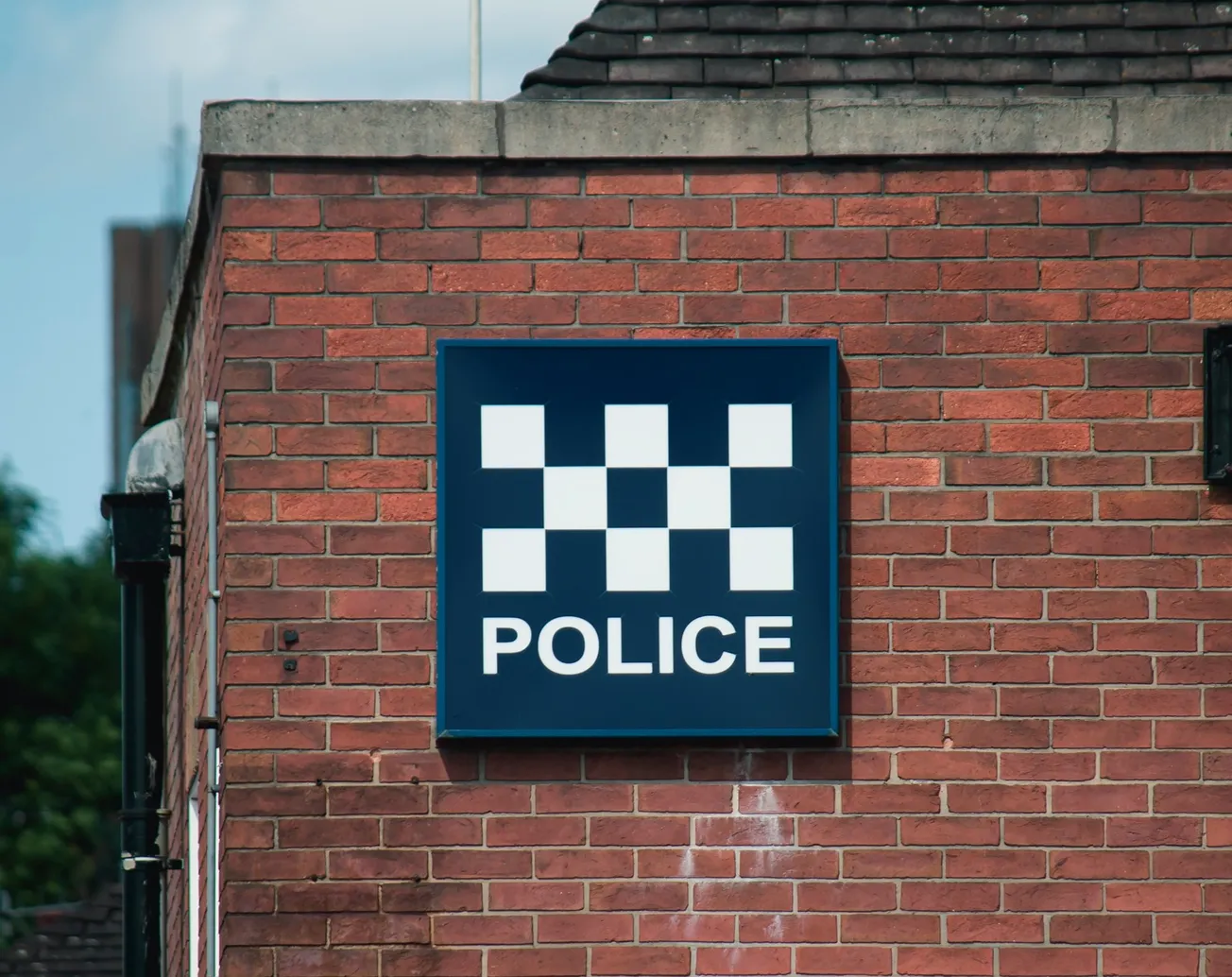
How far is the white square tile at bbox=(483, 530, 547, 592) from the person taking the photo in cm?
638

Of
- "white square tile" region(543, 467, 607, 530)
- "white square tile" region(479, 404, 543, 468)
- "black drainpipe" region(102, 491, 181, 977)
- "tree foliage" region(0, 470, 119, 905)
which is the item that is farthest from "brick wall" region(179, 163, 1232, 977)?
"tree foliage" region(0, 470, 119, 905)

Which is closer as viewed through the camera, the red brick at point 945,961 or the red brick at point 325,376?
the red brick at point 945,961

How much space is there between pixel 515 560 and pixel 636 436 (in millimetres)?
505

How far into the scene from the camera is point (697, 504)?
642cm

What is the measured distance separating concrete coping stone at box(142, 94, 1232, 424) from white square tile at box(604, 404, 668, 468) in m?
0.75

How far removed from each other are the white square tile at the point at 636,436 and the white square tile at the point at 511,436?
203 mm

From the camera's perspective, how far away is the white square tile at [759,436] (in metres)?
6.45

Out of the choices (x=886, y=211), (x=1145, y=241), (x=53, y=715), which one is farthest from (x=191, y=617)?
(x=53, y=715)

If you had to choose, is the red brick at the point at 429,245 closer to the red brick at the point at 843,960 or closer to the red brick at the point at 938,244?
the red brick at the point at 938,244

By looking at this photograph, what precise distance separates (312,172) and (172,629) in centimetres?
398

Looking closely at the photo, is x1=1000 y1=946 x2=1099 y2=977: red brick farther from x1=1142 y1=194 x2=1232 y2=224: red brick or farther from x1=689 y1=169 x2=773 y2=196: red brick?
x1=689 y1=169 x2=773 y2=196: red brick

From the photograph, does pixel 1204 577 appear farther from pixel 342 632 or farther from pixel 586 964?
pixel 342 632

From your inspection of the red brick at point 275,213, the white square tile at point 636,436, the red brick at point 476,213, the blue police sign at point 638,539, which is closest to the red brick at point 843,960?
the blue police sign at point 638,539

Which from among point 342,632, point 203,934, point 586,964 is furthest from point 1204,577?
point 203,934
